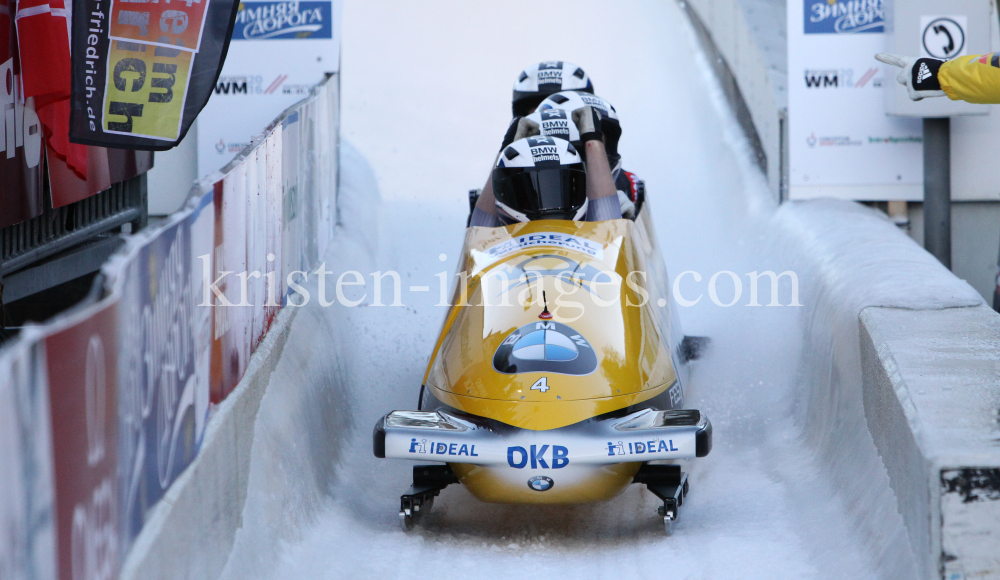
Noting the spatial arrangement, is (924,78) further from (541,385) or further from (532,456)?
(532,456)

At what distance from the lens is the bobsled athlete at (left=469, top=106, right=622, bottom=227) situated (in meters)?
3.96

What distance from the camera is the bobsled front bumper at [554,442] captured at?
295 cm

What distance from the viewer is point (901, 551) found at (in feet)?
8.61

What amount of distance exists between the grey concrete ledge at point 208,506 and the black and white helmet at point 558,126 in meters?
1.78

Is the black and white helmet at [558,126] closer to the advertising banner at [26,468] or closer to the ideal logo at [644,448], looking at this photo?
the ideal logo at [644,448]

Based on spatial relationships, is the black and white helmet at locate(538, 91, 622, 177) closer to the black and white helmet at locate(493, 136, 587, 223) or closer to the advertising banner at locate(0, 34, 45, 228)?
the black and white helmet at locate(493, 136, 587, 223)

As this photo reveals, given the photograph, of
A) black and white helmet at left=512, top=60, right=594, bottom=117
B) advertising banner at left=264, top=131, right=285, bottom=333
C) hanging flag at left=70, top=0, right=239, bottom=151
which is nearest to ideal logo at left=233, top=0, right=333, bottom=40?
black and white helmet at left=512, top=60, right=594, bottom=117

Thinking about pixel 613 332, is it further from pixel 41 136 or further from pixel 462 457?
pixel 41 136

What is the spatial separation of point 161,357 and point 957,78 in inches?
108

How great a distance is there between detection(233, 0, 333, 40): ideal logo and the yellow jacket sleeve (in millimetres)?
4155

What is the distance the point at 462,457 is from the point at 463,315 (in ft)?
2.30

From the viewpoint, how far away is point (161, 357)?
2.26 meters

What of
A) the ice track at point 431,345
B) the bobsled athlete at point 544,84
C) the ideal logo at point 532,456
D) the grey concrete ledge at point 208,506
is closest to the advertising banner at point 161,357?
the grey concrete ledge at point 208,506

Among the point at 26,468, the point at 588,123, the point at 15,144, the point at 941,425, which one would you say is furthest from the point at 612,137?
the point at 26,468
